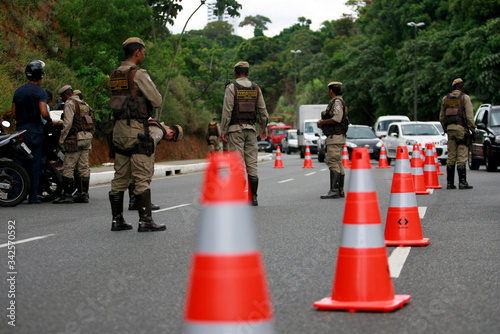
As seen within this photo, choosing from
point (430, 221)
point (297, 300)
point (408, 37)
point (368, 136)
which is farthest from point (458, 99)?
point (408, 37)

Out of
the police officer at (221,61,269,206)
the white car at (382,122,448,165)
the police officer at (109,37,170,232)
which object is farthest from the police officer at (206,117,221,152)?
the police officer at (109,37,170,232)

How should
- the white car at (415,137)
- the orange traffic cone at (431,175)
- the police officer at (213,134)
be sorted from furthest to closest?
the police officer at (213,134) → the white car at (415,137) → the orange traffic cone at (431,175)

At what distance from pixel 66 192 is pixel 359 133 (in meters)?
18.6

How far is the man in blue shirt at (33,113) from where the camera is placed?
11617 mm

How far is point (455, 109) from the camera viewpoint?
14.2 metres

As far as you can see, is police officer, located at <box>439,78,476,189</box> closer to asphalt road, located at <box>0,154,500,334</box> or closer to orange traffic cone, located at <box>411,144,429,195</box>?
orange traffic cone, located at <box>411,144,429,195</box>

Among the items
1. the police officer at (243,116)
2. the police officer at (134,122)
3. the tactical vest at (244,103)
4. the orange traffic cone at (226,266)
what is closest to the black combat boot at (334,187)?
the police officer at (243,116)

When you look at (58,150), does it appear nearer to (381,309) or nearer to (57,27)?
(381,309)

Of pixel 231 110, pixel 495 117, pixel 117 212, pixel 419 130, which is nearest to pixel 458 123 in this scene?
pixel 231 110

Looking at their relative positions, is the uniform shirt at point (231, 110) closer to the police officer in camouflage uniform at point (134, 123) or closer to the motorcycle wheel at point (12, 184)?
the police officer in camouflage uniform at point (134, 123)

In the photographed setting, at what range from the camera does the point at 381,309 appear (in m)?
4.56

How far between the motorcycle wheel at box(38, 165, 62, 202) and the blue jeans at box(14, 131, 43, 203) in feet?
1.20

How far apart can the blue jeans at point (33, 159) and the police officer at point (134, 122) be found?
152 inches

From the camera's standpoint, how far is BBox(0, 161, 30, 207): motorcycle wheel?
11070 millimetres
